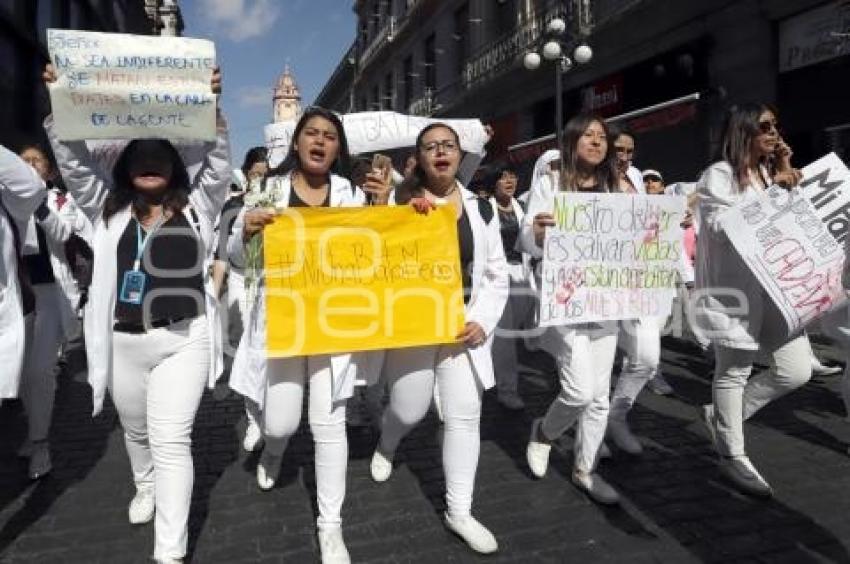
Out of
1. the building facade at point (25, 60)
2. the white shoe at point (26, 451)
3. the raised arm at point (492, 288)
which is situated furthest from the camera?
the building facade at point (25, 60)

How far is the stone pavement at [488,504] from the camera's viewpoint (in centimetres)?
316

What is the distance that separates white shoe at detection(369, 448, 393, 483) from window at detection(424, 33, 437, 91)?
26.2 m

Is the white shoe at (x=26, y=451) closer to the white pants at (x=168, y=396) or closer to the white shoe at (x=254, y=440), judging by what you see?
the white shoe at (x=254, y=440)

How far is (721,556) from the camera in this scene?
3064mm

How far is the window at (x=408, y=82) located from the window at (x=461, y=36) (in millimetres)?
5436

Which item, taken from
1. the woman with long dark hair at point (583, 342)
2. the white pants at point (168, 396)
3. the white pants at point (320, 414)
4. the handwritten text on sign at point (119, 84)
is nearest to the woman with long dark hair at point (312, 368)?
the white pants at point (320, 414)

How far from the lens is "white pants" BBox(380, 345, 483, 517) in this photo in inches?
127

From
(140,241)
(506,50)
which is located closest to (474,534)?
(140,241)

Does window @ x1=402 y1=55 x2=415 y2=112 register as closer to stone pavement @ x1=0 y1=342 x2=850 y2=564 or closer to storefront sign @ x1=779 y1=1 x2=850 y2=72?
storefront sign @ x1=779 y1=1 x2=850 y2=72

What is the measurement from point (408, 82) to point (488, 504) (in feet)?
102

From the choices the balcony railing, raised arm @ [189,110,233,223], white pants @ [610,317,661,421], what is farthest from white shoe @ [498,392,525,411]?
the balcony railing

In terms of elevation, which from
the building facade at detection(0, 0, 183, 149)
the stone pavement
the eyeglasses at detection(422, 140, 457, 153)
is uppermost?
the building facade at detection(0, 0, 183, 149)

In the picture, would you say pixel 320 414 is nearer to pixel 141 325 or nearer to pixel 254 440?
pixel 141 325

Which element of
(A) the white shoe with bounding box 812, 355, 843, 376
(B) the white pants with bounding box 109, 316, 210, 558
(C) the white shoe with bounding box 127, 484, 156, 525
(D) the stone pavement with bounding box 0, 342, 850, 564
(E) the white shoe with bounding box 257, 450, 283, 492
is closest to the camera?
(B) the white pants with bounding box 109, 316, 210, 558
